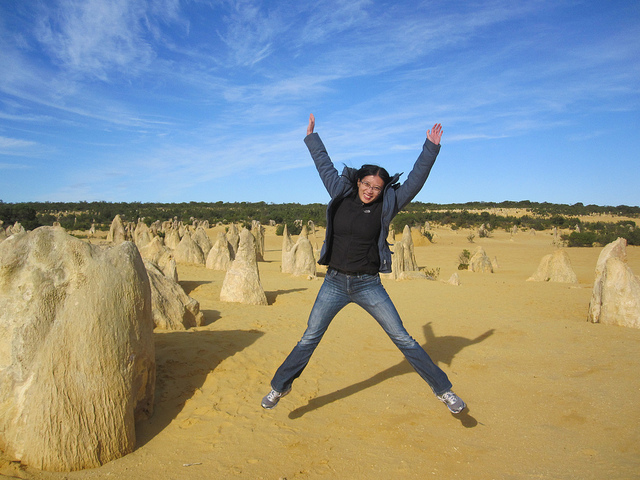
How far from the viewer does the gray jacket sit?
3170 mm

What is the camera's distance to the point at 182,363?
4.32 meters

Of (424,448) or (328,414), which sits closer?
(424,448)

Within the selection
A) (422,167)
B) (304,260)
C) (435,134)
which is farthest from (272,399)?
(304,260)

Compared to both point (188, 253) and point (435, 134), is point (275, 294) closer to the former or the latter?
point (188, 253)

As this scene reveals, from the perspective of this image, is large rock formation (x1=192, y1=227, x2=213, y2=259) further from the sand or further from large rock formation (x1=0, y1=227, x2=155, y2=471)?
large rock formation (x1=0, y1=227, x2=155, y2=471)

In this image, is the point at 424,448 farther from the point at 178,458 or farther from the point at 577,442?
the point at 178,458

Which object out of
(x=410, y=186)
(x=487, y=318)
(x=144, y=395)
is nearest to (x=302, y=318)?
(x=487, y=318)

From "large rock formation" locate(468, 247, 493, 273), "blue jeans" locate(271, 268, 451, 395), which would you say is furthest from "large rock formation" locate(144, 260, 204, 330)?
"large rock formation" locate(468, 247, 493, 273)

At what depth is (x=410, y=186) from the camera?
3221mm

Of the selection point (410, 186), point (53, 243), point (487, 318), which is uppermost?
point (410, 186)

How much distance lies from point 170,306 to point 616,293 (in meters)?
6.74

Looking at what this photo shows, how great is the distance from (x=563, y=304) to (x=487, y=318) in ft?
7.77

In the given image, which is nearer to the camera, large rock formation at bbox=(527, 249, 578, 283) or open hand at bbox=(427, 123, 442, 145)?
open hand at bbox=(427, 123, 442, 145)

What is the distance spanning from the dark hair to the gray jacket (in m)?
0.05
